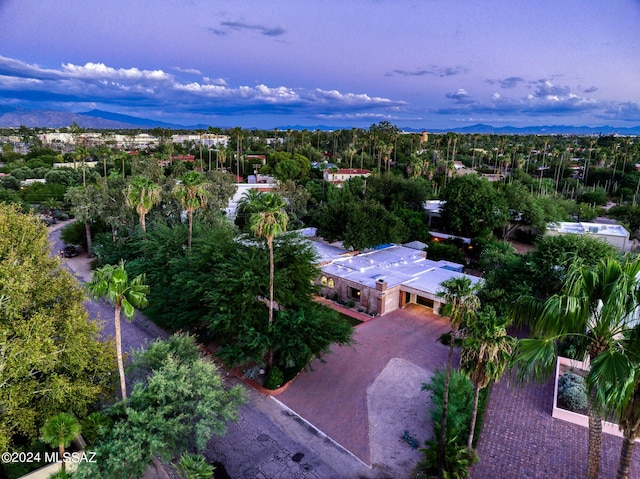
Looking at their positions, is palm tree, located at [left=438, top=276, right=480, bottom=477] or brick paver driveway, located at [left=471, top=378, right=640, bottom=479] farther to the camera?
brick paver driveway, located at [left=471, top=378, right=640, bottom=479]

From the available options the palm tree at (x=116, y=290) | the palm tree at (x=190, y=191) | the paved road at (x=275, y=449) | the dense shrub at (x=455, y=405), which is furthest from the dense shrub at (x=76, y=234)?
the dense shrub at (x=455, y=405)

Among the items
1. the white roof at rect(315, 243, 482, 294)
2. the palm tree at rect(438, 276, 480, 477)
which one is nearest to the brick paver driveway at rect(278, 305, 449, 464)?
the white roof at rect(315, 243, 482, 294)

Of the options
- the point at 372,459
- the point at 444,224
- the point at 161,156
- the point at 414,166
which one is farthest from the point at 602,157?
the point at 372,459

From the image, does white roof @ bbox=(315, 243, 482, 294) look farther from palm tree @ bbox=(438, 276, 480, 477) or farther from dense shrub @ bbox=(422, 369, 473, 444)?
palm tree @ bbox=(438, 276, 480, 477)

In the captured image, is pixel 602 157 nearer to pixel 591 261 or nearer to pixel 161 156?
pixel 591 261

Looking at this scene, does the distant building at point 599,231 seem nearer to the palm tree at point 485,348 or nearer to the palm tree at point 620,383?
the palm tree at point 485,348
